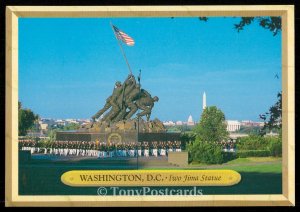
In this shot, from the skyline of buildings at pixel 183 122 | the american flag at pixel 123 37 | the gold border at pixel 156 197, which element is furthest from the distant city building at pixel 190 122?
the american flag at pixel 123 37

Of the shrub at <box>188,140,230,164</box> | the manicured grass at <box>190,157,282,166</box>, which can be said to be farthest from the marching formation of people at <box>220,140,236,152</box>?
the manicured grass at <box>190,157,282,166</box>

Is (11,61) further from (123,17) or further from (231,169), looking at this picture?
(231,169)

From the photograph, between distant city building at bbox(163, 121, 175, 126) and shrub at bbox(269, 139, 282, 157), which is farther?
distant city building at bbox(163, 121, 175, 126)

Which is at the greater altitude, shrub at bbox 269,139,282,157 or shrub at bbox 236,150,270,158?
shrub at bbox 269,139,282,157

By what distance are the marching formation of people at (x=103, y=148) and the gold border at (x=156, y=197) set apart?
974mm

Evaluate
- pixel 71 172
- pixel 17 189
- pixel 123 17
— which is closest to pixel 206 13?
pixel 123 17

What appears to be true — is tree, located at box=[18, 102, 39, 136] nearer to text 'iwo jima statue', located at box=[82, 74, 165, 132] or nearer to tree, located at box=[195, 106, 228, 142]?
text 'iwo jima statue', located at box=[82, 74, 165, 132]

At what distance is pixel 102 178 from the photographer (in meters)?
15.0

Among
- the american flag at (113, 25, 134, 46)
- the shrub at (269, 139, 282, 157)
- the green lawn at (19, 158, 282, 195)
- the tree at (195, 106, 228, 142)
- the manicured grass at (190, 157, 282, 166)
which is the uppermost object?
the american flag at (113, 25, 134, 46)

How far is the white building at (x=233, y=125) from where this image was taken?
15.4 meters

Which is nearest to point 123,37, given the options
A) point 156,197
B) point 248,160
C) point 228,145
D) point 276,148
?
point 228,145

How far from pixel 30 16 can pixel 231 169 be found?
5.30 m

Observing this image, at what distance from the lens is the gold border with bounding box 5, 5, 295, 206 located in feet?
48.2

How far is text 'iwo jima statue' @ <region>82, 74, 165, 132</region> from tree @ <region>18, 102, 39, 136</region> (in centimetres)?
129
